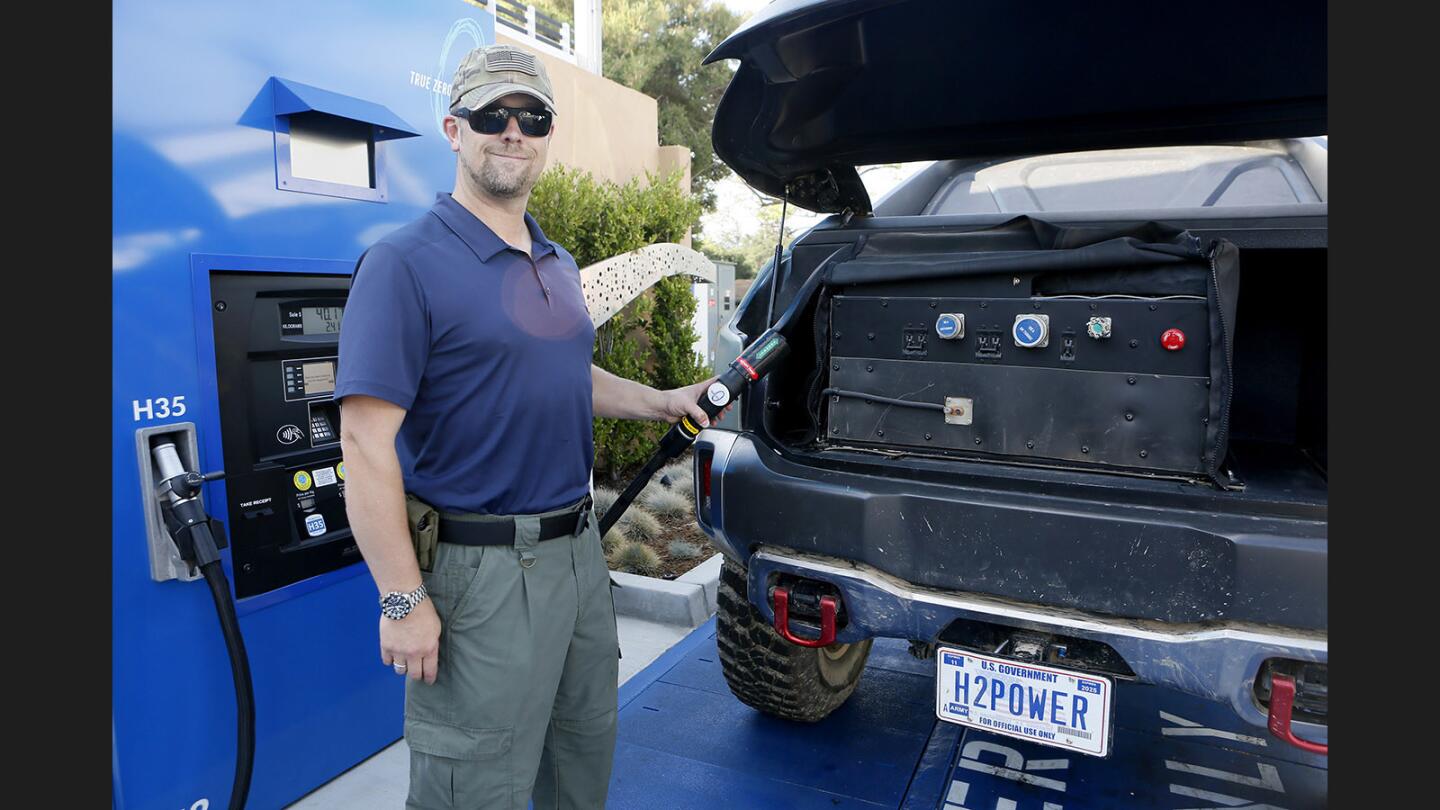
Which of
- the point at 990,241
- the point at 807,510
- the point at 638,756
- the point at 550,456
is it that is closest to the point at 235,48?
the point at 550,456

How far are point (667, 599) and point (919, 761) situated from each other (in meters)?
1.60

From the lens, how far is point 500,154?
202 centimetres

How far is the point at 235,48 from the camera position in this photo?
235cm

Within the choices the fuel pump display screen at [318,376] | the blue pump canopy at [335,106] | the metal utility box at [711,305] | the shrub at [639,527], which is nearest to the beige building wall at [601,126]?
the metal utility box at [711,305]

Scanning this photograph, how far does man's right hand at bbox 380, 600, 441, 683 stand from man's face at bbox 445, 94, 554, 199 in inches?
Answer: 37.7

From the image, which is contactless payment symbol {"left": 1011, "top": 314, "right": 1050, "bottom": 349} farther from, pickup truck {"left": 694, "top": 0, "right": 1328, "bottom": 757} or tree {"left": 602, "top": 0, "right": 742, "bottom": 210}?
tree {"left": 602, "top": 0, "right": 742, "bottom": 210}

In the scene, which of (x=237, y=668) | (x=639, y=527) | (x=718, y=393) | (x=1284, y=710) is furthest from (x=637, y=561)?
(x=1284, y=710)

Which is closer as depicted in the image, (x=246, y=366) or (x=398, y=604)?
(x=398, y=604)

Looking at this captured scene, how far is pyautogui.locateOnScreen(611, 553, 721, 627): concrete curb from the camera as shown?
13.7ft

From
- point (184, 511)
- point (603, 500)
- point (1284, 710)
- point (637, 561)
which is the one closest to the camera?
point (1284, 710)

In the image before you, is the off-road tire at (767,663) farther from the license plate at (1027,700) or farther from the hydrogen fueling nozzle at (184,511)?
the hydrogen fueling nozzle at (184,511)

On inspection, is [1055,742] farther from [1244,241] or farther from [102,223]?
[102,223]

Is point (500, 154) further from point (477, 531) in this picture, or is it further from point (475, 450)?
point (477, 531)

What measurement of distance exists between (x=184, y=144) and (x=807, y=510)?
1875mm
